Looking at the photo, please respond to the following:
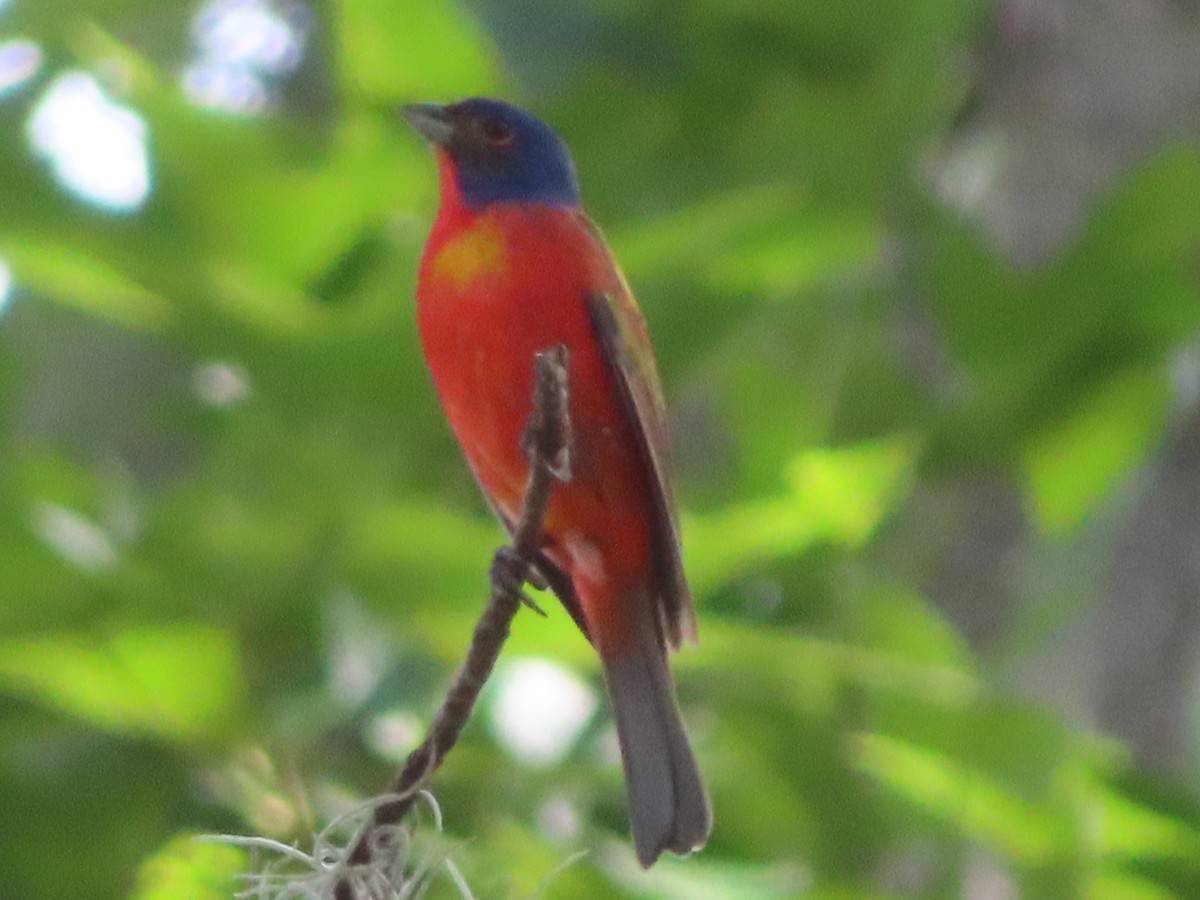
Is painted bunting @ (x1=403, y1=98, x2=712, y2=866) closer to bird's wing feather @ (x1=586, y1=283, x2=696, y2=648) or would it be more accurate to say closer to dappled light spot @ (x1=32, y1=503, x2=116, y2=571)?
bird's wing feather @ (x1=586, y1=283, x2=696, y2=648)

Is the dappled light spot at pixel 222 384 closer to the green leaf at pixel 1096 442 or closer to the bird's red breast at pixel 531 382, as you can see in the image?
the bird's red breast at pixel 531 382

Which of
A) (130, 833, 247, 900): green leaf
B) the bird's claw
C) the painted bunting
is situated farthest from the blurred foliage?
the bird's claw

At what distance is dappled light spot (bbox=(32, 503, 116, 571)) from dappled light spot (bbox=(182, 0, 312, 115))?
209 centimetres

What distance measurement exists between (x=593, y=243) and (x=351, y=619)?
1.14 metres

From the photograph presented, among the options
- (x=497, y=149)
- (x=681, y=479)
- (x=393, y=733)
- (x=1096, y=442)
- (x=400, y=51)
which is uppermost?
(x=497, y=149)

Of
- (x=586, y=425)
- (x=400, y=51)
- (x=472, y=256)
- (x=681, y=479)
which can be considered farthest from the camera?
(x=681, y=479)

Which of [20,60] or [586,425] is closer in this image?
[586,425]

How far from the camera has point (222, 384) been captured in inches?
182

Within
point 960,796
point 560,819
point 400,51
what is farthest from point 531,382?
point 960,796

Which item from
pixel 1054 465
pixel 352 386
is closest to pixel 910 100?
pixel 1054 465

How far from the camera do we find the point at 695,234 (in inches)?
171

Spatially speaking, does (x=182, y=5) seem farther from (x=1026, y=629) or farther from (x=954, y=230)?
(x=1026, y=629)

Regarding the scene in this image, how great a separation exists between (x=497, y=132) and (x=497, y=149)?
0.07 metres

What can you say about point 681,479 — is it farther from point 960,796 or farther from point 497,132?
point 497,132
